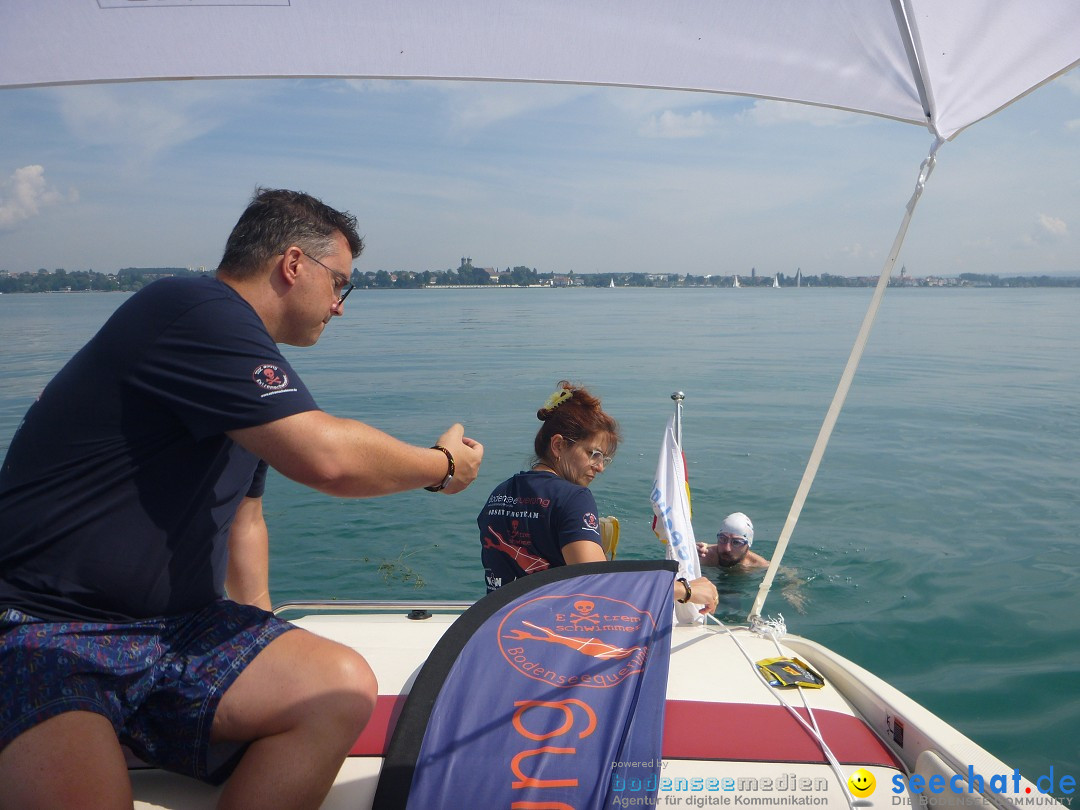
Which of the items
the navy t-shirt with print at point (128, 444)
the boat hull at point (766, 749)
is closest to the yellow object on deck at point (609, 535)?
the boat hull at point (766, 749)

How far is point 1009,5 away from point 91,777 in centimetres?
249

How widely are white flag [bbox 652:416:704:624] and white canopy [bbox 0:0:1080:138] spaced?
1827 mm

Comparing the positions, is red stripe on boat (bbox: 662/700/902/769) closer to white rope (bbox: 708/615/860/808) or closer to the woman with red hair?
white rope (bbox: 708/615/860/808)

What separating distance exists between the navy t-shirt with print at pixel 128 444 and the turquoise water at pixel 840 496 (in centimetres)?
366

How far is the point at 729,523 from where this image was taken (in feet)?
19.2

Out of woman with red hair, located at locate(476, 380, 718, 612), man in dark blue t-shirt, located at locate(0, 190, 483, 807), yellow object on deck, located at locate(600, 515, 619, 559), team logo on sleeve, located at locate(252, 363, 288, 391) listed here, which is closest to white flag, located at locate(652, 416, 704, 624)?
yellow object on deck, located at locate(600, 515, 619, 559)

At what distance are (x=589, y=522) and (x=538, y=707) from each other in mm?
→ 1077

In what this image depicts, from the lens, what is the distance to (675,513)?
363 centimetres

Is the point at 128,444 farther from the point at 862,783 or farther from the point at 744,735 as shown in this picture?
the point at 862,783

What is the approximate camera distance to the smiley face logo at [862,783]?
5.90 ft

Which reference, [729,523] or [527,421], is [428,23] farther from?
[527,421]

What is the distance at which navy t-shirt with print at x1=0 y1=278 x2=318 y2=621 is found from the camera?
1.56 metres

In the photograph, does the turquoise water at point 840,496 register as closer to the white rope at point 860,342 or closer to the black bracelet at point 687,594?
the white rope at point 860,342

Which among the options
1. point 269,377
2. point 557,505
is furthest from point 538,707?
point 557,505
